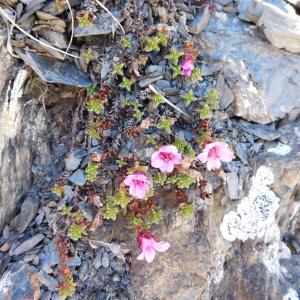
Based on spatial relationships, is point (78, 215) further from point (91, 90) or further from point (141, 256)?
point (91, 90)

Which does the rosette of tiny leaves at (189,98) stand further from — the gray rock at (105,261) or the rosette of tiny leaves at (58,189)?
the gray rock at (105,261)

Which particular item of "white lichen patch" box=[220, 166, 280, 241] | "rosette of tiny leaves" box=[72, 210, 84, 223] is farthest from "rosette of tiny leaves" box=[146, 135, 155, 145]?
"white lichen patch" box=[220, 166, 280, 241]

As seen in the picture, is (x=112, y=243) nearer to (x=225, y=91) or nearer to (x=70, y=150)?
(x=70, y=150)

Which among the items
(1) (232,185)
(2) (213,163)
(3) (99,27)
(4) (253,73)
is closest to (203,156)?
(2) (213,163)

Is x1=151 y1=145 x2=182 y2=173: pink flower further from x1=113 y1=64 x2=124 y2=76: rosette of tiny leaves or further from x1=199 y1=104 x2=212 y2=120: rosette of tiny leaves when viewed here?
x1=113 y1=64 x2=124 y2=76: rosette of tiny leaves

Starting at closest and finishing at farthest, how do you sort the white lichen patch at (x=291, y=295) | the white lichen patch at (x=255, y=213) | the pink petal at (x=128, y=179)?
the pink petal at (x=128, y=179) < the white lichen patch at (x=255, y=213) < the white lichen patch at (x=291, y=295)

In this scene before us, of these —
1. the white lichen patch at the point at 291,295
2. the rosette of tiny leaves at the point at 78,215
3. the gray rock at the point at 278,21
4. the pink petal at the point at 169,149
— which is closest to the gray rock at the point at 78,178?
the rosette of tiny leaves at the point at 78,215

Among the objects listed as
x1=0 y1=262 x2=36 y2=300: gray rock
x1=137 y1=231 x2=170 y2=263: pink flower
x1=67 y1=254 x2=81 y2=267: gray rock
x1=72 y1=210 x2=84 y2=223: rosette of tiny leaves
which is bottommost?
x1=0 y1=262 x2=36 y2=300: gray rock
